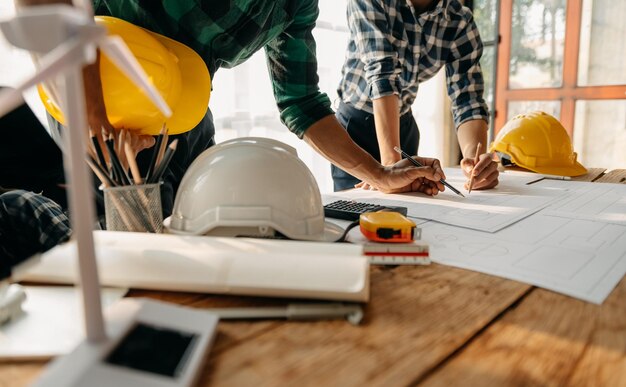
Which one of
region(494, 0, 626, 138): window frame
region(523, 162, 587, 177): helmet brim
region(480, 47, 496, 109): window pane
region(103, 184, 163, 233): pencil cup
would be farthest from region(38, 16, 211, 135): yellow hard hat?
region(480, 47, 496, 109): window pane

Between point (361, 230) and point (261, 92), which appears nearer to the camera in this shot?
point (361, 230)

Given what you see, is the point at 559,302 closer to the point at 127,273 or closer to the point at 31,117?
the point at 127,273

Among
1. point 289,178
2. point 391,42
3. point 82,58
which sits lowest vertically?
point 289,178

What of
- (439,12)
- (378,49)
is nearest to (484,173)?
(378,49)

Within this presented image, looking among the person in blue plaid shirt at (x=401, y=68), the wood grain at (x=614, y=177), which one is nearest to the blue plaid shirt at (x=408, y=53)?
the person in blue plaid shirt at (x=401, y=68)

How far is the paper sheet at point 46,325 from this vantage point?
329 mm

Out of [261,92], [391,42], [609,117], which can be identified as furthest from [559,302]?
[609,117]

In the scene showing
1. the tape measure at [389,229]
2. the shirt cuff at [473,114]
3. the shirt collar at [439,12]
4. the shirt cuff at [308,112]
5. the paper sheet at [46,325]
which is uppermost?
the shirt collar at [439,12]

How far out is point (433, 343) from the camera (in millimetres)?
360

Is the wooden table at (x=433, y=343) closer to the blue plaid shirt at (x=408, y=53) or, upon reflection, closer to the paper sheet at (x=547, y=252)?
the paper sheet at (x=547, y=252)

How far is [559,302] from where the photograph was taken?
437mm

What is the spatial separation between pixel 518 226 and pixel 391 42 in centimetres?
85

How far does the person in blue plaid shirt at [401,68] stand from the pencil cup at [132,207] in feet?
2.74

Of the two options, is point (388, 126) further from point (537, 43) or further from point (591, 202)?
point (537, 43)
